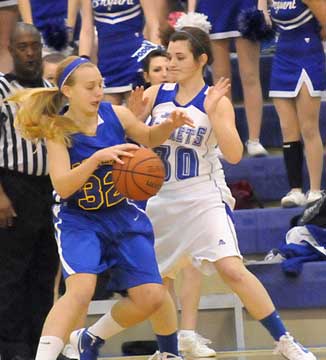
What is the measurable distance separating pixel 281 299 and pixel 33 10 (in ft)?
9.76

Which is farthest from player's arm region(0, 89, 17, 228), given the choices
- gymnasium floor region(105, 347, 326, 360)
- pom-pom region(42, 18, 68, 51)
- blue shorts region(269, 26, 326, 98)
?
blue shorts region(269, 26, 326, 98)

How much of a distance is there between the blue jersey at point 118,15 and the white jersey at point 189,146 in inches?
87.3

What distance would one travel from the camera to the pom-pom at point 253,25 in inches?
320

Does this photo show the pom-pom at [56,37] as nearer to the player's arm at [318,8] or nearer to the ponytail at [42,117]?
the player's arm at [318,8]

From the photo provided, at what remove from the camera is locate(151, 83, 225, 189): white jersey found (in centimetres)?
627

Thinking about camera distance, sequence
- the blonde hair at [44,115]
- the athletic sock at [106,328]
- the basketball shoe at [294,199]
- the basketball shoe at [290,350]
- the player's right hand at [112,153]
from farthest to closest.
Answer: the basketball shoe at [294,199] → the basketball shoe at [290,350] → the athletic sock at [106,328] → the blonde hair at [44,115] → the player's right hand at [112,153]

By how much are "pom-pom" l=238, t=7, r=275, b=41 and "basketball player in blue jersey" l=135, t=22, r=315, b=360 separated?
1.75m

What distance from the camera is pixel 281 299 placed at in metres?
7.34

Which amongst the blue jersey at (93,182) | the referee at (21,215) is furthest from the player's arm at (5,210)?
the blue jersey at (93,182)

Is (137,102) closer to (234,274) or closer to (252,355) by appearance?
(234,274)

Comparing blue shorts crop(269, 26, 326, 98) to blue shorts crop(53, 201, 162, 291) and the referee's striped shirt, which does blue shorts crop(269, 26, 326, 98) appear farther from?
blue shorts crop(53, 201, 162, 291)

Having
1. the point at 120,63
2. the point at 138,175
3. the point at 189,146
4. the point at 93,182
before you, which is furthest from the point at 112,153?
the point at 120,63

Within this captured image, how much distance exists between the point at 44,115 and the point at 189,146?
0.87 m

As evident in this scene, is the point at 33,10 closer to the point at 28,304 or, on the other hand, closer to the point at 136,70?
the point at 136,70
